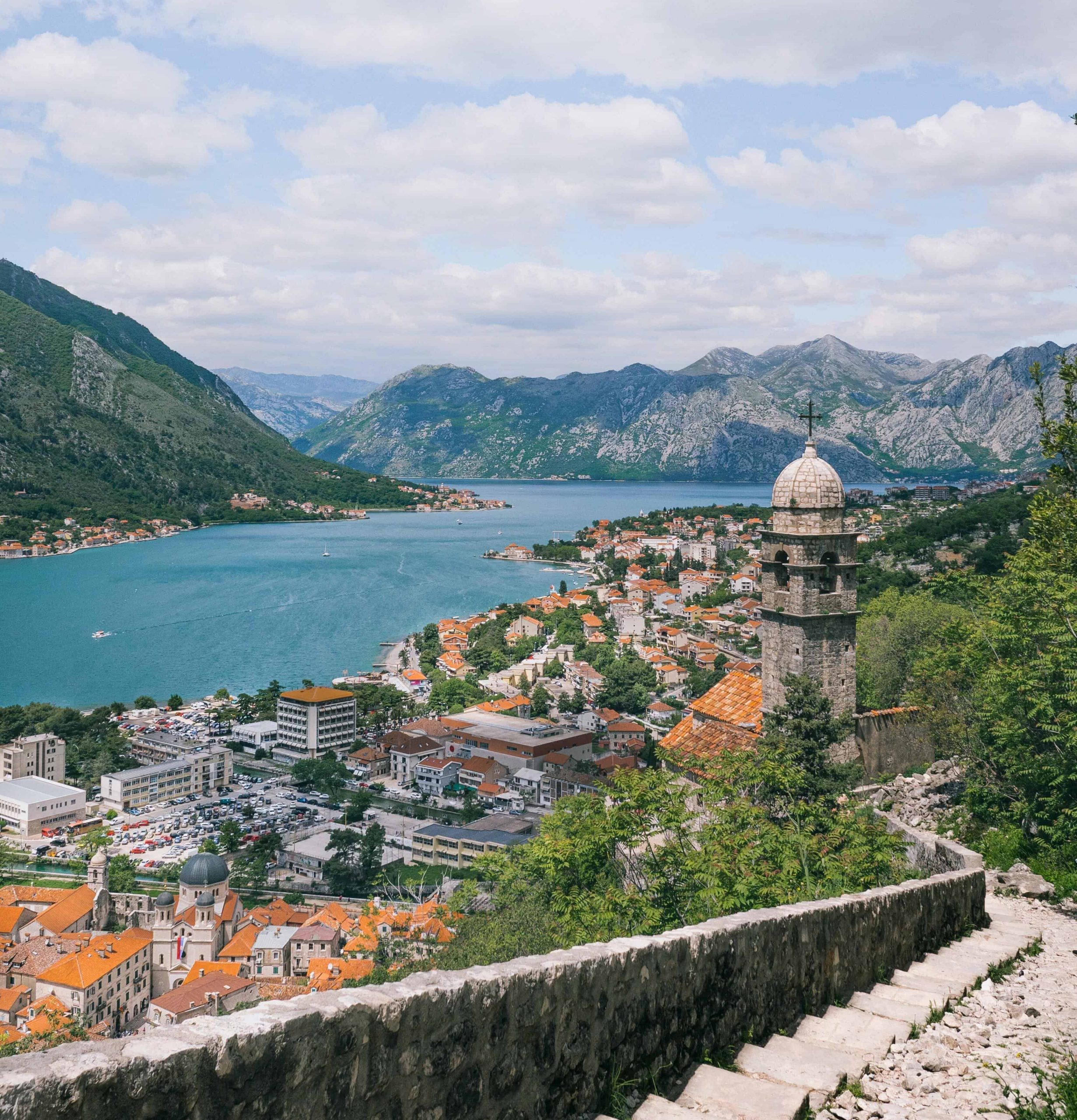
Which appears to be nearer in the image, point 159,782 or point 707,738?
point 707,738

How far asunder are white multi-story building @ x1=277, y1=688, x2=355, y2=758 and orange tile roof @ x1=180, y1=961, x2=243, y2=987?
19.5 meters

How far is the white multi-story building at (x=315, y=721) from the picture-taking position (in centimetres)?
4350

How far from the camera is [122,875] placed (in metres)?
29.2

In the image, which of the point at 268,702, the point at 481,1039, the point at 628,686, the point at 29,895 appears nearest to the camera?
the point at 481,1039

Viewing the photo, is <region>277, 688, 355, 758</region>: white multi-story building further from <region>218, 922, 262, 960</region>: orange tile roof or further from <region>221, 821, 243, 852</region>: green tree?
<region>218, 922, 262, 960</region>: orange tile roof

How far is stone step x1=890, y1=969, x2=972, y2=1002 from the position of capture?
4.84 m

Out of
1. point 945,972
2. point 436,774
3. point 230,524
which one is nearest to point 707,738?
point 945,972

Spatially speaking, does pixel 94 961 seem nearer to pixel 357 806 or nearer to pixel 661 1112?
pixel 357 806

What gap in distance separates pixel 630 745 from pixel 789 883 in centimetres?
3392

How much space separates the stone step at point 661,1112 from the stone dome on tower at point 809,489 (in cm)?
1325

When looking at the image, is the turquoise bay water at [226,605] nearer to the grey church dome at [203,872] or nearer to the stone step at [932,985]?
the grey church dome at [203,872]

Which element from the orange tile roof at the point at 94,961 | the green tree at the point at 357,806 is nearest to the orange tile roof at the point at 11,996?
the orange tile roof at the point at 94,961

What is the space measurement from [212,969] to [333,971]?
5277 mm

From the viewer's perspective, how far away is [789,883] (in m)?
7.64
